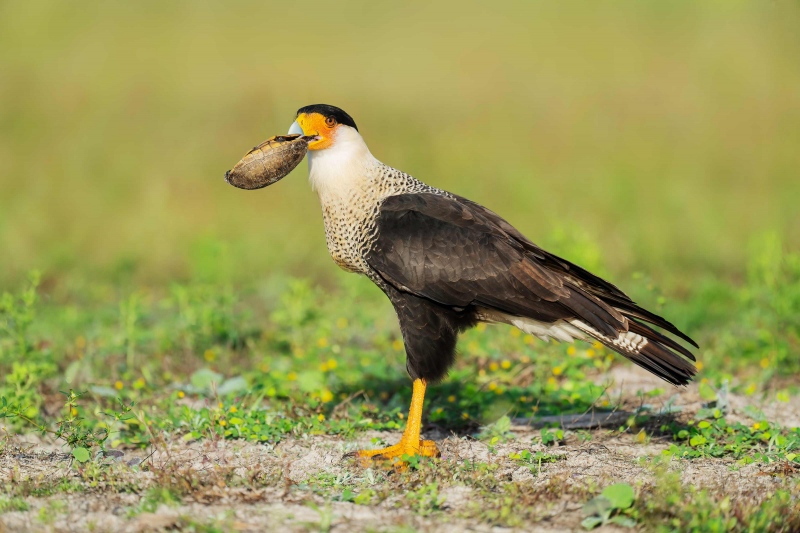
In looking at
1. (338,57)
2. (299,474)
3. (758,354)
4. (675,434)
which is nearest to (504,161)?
(338,57)

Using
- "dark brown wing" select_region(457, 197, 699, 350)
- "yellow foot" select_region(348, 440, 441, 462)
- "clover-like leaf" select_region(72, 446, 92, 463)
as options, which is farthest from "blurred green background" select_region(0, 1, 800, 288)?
"clover-like leaf" select_region(72, 446, 92, 463)

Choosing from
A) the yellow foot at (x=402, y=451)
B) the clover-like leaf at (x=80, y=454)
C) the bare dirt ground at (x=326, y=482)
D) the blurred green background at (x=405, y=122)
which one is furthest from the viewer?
the blurred green background at (x=405, y=122)

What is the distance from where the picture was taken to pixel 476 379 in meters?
5.45

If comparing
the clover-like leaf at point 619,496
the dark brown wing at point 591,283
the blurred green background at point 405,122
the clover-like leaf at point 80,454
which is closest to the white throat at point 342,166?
the dark brown wing at point 591,283

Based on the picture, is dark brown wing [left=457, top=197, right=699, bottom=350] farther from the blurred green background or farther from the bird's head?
the blurred green background

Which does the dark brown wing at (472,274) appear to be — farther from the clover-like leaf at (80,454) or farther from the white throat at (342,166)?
the clover-like leaf at (80,454)

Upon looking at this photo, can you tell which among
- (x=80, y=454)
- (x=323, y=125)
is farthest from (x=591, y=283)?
(x=80, y=454)

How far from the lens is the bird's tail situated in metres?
4.14

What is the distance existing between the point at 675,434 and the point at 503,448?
0.93 meters

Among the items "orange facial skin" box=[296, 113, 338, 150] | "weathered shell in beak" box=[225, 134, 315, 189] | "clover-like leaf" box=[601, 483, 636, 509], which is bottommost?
"clover-like leaf" box=[601, 483, 636, 509]

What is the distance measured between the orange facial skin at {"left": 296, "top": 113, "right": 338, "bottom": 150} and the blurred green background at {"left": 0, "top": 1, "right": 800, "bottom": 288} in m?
2.38

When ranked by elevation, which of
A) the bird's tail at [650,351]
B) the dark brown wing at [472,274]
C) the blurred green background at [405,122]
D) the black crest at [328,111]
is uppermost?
the blurred green background at [405,122]

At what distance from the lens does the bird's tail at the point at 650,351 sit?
414cm

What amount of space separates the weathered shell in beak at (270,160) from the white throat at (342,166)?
110mm
